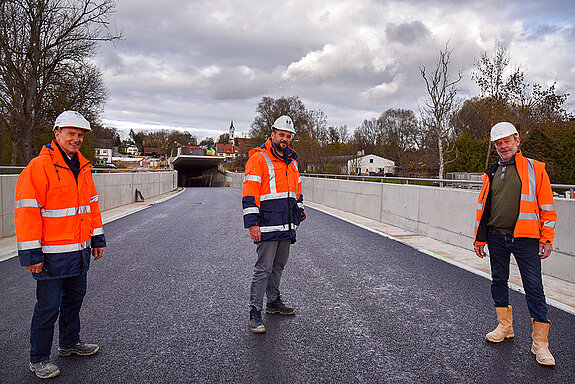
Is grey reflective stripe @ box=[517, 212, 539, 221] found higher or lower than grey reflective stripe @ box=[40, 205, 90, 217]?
lower

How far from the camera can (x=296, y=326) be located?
412 cm

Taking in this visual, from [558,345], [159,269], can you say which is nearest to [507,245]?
[558,345]

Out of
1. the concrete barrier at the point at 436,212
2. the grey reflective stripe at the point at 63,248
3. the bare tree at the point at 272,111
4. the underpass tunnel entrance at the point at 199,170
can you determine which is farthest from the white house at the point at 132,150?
the grey reflective stripe at the point at 63,248

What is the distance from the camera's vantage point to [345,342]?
372 cm

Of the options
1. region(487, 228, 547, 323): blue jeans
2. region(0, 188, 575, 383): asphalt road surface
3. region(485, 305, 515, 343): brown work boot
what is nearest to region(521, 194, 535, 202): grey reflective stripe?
Result: region(487, 228, 547, 323): blue jeans

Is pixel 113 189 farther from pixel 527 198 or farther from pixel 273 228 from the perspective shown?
pixel 527 198

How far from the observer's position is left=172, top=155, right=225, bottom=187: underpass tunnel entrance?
5900 cm

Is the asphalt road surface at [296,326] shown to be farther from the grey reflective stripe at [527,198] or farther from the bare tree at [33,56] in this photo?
the bare tree at [33,56]

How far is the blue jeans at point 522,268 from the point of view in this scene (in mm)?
3543

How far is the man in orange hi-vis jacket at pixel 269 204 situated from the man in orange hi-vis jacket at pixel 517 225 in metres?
1.88

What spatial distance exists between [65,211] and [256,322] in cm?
199

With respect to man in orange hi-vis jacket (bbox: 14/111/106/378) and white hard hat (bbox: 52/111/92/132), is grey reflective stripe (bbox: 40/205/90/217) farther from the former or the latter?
white hard hat (bbox: 52/111/92/132)

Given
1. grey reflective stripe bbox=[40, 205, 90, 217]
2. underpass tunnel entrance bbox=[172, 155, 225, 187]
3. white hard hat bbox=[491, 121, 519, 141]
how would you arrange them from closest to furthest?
grey reflective stripe bbox=[40, 205, 90, 217]
white hard hat bbox=[491, 121, 519, 141]
underpass tunnel entrance bbox=[172, 155, 225, 187]

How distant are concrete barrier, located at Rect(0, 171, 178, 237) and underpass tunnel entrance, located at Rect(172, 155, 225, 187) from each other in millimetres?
27919
